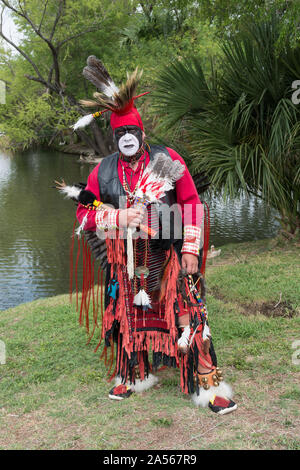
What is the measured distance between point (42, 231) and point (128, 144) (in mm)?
8363

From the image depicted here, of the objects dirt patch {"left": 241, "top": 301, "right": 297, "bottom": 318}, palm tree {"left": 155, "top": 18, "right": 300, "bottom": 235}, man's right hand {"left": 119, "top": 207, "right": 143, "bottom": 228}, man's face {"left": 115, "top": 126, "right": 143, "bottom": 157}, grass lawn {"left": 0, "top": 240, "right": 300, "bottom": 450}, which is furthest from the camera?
palm tree {"left": 155, "top": 18, "right": 300, "bottom": 235}

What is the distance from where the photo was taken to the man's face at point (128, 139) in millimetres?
2711

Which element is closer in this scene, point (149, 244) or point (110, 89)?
point (110, 89)

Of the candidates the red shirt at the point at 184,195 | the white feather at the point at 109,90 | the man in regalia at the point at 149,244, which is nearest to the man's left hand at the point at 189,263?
the man in regalia at the point at 149,244

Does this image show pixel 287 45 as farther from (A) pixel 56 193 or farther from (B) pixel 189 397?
(A) pixel 56 193

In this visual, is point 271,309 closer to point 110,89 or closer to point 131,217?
point 131,217

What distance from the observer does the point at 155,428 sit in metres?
2.54

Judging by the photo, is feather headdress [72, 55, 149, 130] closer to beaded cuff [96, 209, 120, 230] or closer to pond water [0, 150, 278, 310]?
beaded cuff [96, 209, 120, 230]

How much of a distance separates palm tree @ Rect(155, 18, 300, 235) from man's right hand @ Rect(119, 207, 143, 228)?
3305 mm

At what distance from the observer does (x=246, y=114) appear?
5.87 m

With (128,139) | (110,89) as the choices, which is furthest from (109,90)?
(128,139)

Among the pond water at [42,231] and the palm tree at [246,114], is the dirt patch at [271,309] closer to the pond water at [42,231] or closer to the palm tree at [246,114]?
the palm tree at [246,114]

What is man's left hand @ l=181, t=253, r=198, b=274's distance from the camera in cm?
275

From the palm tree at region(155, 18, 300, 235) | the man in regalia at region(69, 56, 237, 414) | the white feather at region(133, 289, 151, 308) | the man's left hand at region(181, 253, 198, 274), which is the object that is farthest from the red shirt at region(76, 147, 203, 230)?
the palm tree at region(155, 18, 300, 235)
